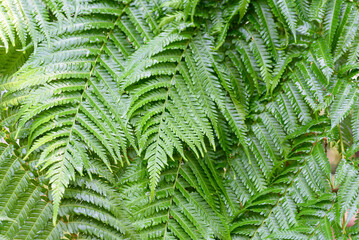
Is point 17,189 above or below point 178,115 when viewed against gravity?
below

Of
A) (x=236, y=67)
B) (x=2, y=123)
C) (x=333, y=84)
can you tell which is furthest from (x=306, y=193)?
(x=2, y=123)

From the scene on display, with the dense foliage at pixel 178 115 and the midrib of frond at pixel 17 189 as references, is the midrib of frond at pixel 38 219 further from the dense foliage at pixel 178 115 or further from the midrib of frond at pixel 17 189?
the midrib of frond at pixel 17 189

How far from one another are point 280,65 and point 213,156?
485mm

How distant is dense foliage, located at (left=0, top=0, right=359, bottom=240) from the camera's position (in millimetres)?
1228

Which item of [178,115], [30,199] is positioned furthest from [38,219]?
[178,115]

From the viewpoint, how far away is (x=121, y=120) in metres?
1.26

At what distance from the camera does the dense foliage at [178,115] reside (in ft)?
4.03

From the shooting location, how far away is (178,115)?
1.25 meters

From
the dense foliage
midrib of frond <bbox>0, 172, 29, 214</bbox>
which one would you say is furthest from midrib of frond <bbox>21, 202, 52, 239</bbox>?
midrib of frond <bbox>0, 172, 29, 214</bbox>

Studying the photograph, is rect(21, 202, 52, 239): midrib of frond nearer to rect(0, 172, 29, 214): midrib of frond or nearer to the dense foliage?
the dense foliage

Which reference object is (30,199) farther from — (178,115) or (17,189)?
(178,115)

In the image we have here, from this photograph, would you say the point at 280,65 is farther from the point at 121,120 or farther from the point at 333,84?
the point at 121,120

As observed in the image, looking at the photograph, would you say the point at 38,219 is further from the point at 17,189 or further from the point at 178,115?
the point at 178,115

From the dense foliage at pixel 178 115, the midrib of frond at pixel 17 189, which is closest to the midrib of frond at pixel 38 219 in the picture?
the dense foliage at pixel 178 115
